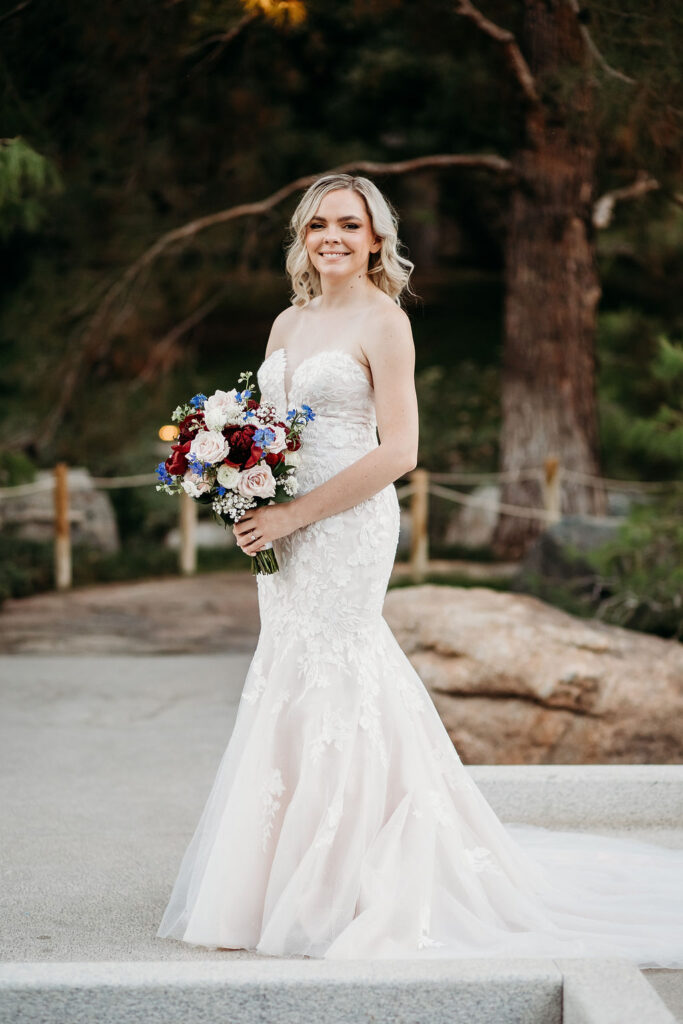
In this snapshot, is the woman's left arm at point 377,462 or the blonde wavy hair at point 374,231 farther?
the blonde wavy hair at point 374,231

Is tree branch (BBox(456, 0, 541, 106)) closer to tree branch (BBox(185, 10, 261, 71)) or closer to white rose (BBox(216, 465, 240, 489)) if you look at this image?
tree branch (BBox(185, 10, 261, 71))

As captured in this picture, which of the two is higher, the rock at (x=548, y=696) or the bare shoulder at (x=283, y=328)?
the bare shoulder at (x=283, y=328)

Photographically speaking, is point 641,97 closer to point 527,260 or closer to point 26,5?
point 26,5

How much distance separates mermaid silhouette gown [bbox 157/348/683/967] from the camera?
310cm

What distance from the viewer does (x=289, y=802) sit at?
3234 millimetres

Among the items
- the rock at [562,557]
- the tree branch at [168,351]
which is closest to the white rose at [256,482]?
the rock at [562,557]

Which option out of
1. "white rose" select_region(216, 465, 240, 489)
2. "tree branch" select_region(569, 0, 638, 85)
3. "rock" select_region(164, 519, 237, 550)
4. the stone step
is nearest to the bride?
"white rose" select_region(216, 465, 240, 489)

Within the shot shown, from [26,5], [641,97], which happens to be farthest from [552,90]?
[26,5]

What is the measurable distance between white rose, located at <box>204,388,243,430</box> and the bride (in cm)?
22

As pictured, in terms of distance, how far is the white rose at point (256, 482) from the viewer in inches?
121

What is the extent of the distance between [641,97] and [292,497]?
369 cm

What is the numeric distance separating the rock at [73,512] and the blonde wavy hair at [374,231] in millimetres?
9181

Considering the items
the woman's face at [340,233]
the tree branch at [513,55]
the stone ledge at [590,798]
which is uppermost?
the tree branch at [513,55]

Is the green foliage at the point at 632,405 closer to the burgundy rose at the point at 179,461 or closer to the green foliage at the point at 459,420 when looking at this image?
the green foliage at the point at 459,420
